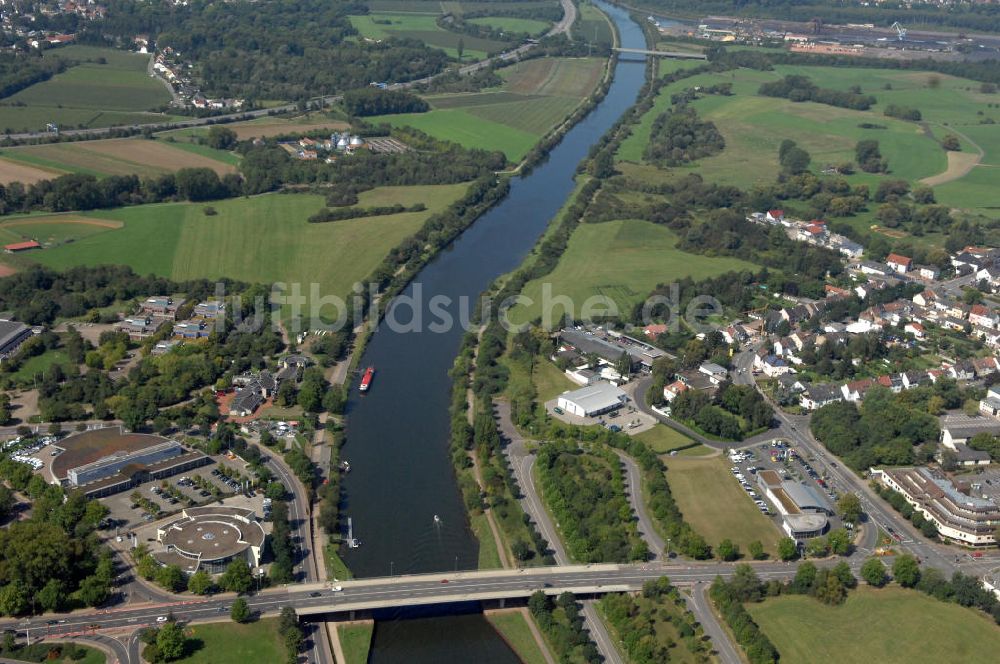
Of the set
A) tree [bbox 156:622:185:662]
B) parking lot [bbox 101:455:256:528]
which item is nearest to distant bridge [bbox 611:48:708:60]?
parking lot [bbox 101:455:256:528]

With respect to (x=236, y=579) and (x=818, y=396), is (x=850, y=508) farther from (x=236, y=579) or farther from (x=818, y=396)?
(x=236, y=579)

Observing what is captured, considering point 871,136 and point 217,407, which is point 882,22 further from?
point 217,407

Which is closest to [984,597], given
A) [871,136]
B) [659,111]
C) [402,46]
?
[871,136]

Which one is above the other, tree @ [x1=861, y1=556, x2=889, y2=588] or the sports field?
the sports field

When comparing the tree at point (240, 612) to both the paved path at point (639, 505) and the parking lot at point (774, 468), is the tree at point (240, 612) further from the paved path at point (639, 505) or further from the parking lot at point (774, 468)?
the parking lot at point (774, 468)

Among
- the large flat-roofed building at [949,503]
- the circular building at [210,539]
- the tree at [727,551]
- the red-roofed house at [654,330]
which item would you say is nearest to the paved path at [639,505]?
the tree at [727,551]

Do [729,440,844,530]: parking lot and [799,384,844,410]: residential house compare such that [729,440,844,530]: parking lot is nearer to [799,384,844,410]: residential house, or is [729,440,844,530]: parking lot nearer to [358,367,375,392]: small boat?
[799,384,844,410]: residential house
